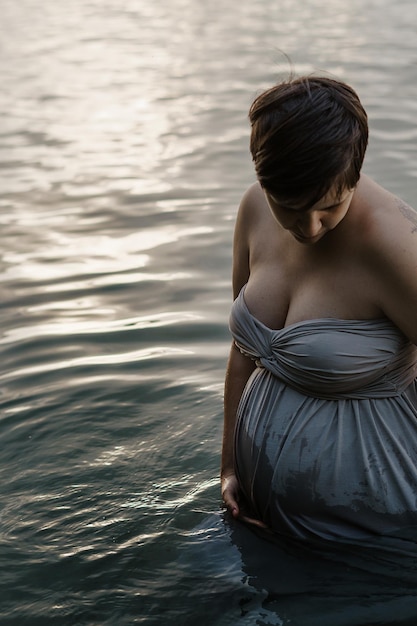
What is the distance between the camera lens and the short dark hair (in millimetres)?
2691

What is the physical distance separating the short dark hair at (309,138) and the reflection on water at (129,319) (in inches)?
34.8

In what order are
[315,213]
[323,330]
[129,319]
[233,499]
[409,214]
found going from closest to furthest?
[315,213]
[409,214]
[323,330]
[233,499]
[129,319]

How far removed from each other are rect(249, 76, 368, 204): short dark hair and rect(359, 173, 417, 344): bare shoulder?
0.64 feet

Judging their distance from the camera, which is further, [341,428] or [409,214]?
[341,428]

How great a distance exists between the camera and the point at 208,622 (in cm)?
326

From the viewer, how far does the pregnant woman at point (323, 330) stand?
274 cm

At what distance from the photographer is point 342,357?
9.98ft

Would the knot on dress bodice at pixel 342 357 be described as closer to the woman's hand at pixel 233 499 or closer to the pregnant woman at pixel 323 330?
the pregnant woman at pixel 323 330

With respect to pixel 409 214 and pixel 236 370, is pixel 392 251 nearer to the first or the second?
pixel 409 214

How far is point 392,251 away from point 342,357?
34cm

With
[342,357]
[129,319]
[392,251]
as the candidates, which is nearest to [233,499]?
[342,357]

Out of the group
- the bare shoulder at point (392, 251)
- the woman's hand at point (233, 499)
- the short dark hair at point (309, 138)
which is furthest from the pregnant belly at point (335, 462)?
the short dark hair at point (309, 138)

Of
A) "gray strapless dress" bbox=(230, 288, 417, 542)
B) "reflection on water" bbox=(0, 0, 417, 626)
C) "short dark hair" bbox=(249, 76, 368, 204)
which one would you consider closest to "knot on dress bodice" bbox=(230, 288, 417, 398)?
"gray strapless dress" bbox=(230, 288, 417, 542)

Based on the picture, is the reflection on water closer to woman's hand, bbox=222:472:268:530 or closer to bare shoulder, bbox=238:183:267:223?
woman's hand, bbox=222:472:268:530
